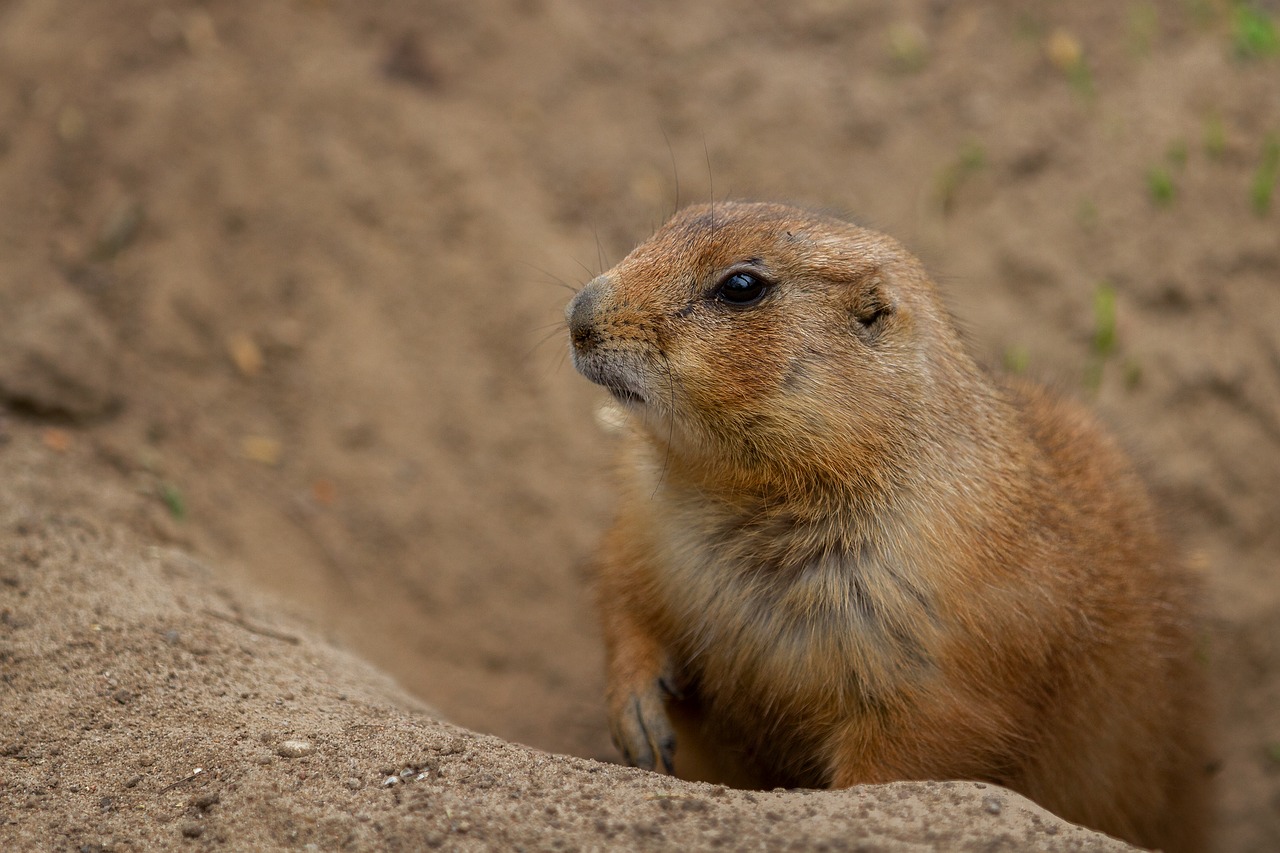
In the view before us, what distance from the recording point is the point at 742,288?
4375 mm

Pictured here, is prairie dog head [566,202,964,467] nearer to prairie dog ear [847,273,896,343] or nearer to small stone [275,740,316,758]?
prairie dog ear [847,273,896,343]

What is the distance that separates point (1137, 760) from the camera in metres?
5.34

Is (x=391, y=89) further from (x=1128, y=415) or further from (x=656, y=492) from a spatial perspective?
(x=1128, y=415)

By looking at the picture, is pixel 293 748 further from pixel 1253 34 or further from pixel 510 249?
pixel 1253 34

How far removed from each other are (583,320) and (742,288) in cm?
58

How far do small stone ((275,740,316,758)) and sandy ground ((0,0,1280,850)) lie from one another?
2.00 metres

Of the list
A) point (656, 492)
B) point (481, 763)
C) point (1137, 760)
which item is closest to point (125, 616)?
point (481, 763)

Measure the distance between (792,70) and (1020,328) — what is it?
246 centimetres

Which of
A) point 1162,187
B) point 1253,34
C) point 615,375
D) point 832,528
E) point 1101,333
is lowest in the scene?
point 832,528

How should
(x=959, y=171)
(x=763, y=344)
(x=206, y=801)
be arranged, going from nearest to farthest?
(x=206, y=801)
(x=763, y=344)
(x=959, y=171)

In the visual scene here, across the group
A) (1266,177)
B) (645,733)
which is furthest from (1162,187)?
(645,733)

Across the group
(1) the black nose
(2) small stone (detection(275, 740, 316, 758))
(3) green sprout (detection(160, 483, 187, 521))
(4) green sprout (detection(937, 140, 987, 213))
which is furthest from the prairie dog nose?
(4) green sprout (detection(937, 140, 987, 213))

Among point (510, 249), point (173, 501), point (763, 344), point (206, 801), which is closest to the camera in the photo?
point (206, 801)

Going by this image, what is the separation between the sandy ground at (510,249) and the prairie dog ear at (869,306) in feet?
6.88
